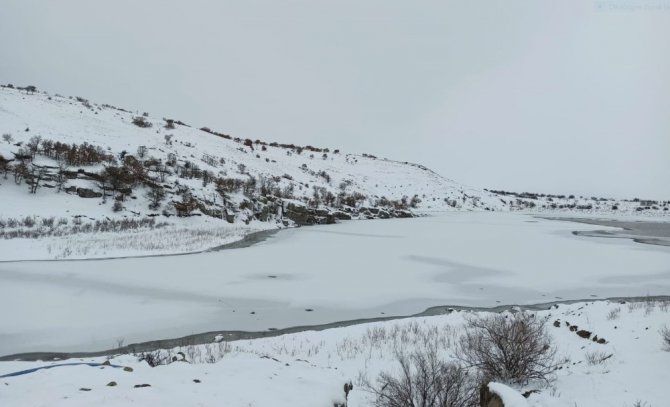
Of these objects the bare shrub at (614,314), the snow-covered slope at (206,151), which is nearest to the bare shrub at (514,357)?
the bare shrub at (614,314)

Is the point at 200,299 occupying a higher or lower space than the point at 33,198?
lower

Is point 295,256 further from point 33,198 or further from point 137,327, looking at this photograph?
point 33,198

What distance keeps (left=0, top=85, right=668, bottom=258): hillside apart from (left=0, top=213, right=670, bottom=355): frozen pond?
4.00 meters

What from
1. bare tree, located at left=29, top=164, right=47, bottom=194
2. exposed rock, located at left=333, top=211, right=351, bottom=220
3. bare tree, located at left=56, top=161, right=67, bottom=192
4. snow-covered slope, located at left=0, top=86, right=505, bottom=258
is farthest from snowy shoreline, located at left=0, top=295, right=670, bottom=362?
exposed rock, located at left=333, top=211, right=351, bottom=220

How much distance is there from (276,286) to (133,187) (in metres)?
21.6

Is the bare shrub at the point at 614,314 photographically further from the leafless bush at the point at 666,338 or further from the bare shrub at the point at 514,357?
the bare shrub at the point at 514,357

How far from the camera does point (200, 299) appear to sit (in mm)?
9984

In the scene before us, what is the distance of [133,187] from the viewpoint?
93.2 feet

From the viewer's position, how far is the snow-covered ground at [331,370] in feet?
11.2

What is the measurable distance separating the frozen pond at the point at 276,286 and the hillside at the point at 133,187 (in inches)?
157

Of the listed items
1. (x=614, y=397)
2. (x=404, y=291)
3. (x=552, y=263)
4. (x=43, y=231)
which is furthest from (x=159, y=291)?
(x=552, y=263)

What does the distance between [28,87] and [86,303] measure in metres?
53.6

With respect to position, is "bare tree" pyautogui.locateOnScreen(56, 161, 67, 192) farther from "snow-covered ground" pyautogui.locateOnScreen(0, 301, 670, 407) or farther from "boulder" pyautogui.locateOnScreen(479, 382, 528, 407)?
"boulder" pyautogui.locateOnScreen(479, 382, 528, 407)

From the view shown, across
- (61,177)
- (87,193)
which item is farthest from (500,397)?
(61,177)
